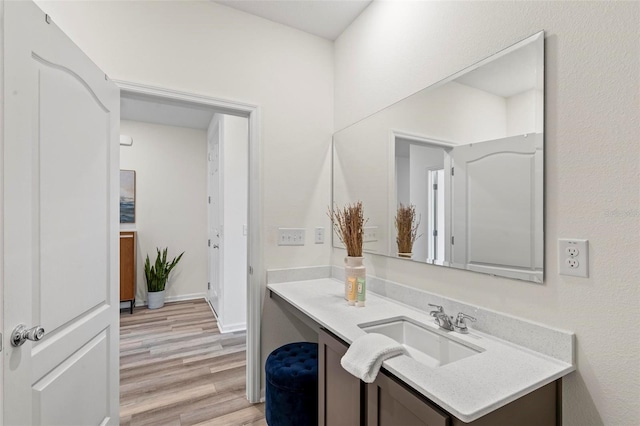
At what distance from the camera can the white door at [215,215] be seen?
360 centimetres

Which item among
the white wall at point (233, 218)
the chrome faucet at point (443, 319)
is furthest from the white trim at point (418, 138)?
the white wall at point (233, 218)

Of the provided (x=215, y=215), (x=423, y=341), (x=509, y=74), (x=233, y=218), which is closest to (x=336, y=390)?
(x=423, y=341)

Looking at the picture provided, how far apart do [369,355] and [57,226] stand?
1.28 m

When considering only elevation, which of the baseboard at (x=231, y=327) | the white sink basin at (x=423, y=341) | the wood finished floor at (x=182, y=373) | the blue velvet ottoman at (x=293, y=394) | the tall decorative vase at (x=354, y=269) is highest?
the tall decorative vase at (x=354, y=269)

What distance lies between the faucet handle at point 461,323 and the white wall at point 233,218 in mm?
2586

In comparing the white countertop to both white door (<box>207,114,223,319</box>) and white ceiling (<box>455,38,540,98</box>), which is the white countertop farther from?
white door (<box>207,114,223,319</box>)

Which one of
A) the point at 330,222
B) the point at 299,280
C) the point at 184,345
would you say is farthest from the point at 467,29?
the point at 184,345

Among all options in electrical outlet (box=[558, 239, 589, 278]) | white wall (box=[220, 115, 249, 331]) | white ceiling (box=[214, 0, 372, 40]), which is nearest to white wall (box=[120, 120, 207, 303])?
white wall (box=[220, 115, 249, 331])

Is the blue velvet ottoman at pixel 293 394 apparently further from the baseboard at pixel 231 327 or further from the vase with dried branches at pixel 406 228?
the baseboard at pixel 231 327

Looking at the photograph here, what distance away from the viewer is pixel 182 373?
244cm

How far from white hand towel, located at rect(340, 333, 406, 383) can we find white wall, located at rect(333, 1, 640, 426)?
0.53 metres

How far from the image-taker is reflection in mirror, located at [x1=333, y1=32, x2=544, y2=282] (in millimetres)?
1133

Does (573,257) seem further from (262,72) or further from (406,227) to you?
(262,72)

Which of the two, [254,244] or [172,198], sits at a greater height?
[172,198]
